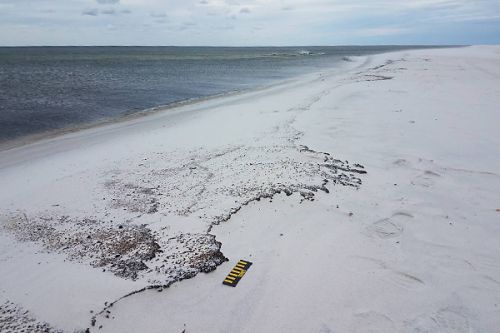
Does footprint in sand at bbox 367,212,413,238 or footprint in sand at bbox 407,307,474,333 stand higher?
footprint in sand at bbox 367,212,413,238

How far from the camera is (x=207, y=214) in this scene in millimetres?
5305

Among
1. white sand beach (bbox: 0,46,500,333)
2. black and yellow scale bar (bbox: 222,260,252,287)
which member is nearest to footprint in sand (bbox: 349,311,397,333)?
white sand beach (bbox: 0,46,500,333)

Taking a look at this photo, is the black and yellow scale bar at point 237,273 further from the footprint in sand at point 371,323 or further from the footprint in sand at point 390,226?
the footprint in sand at point 390,226

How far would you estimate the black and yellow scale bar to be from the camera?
3.89 metres

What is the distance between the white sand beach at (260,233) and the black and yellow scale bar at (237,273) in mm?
70

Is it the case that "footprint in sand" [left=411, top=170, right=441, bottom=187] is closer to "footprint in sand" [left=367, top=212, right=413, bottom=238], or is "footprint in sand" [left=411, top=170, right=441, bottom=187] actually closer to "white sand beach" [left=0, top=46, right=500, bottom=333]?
"white sand beach" [left=0, top=46, right=500, bottom=333]

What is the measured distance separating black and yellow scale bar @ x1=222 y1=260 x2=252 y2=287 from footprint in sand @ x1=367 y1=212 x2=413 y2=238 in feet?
5.98

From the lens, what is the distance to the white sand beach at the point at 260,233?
11.6 ft

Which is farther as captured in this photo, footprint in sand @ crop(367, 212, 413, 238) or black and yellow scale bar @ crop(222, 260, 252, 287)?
footprint in sand @ crop(367, 212, 413, 238)

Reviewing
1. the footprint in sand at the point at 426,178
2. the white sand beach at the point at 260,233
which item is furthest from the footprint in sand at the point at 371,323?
the footprint in sand at the point at 426,178

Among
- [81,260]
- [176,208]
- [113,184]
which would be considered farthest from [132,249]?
[113,184]

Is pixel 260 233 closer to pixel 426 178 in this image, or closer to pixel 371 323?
pixel 371 323

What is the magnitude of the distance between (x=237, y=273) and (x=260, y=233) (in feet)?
2.97

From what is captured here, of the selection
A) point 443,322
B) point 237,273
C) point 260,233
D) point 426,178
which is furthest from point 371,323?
point 426,178
